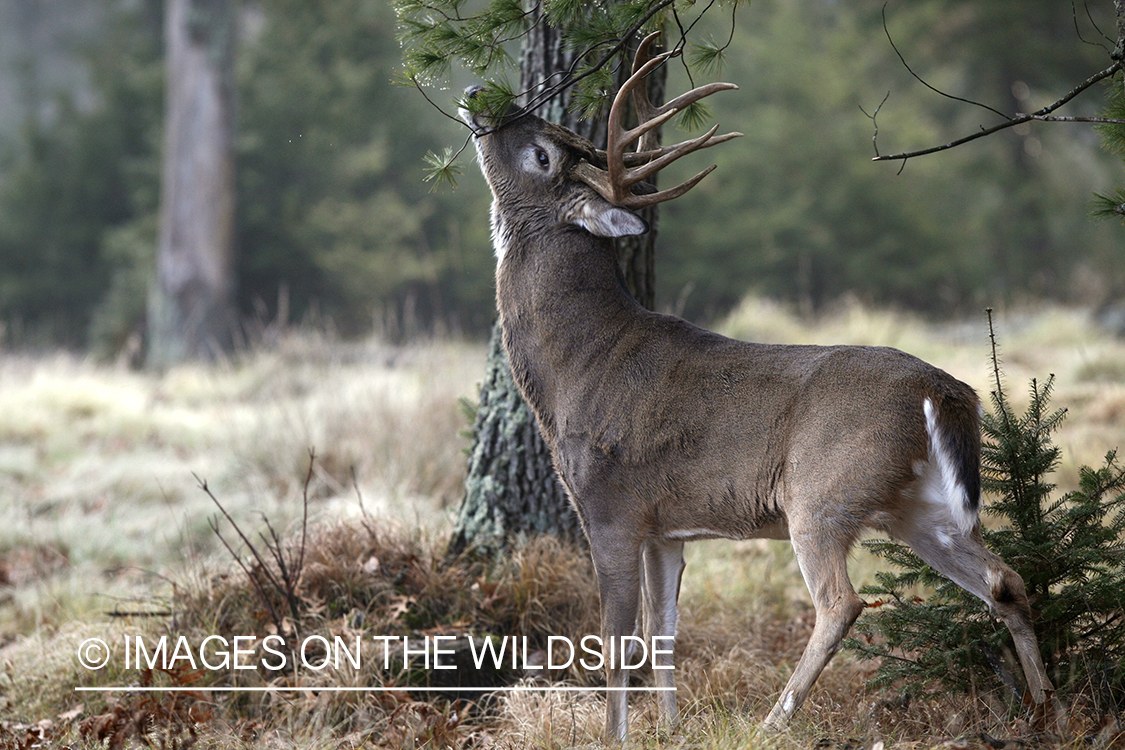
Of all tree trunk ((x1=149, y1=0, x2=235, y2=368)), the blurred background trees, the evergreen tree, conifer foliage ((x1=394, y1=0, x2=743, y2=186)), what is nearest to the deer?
conifer foliage ((x1=394, y1=0, x2=743, y2=186))

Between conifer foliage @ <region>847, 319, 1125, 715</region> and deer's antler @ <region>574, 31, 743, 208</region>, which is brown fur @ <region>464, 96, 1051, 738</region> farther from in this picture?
conifer foliage @ <region>847, 319, 1125, 715</region>

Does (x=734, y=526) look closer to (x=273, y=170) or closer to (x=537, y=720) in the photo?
(x=537, y=720)

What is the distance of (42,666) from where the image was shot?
418 centimetres

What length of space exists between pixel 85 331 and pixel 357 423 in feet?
52.8

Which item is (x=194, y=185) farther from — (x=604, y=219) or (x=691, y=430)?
(x=691, y=430)

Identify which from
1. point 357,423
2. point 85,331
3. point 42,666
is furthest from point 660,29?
point 85,331

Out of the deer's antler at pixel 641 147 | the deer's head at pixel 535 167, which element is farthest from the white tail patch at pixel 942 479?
the deer's head at pixel 535 167

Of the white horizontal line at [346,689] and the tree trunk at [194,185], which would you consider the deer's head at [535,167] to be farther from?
the tree trunk at [194,185]

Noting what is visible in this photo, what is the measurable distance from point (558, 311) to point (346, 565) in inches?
66.6

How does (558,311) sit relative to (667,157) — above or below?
below

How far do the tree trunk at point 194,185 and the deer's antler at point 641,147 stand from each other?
509 inches

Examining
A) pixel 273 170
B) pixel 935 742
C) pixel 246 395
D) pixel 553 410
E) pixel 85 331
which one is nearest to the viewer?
pixel 935 742

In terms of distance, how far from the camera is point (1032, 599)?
327 cm

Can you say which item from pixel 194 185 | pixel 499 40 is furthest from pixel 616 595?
pixel 194 185
